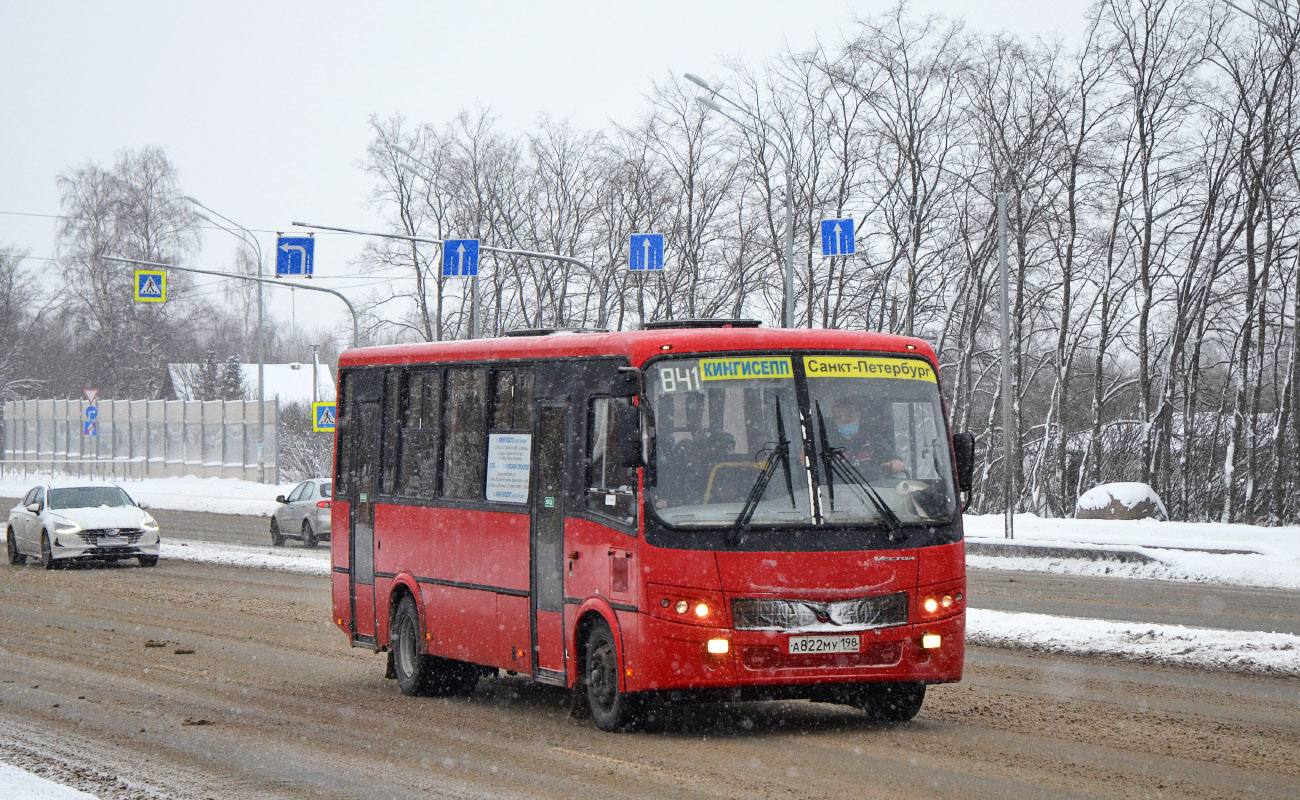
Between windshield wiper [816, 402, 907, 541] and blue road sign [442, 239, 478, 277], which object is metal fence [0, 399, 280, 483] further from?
windshield wiper [816, 402, 907, 541]

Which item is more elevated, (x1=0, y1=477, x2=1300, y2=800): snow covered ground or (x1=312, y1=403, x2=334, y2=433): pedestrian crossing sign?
(x1=312, y1=403, x2=334, y2=433): pedestrian crossing sign

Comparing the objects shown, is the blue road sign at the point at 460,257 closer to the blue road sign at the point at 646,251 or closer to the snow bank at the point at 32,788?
the blue road sign at the point at 646,251

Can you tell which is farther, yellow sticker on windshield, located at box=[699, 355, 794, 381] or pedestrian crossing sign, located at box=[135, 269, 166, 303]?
pedestrian crossing sign, located at box=[135, 269, 166, 303]

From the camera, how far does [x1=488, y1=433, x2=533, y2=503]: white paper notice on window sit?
11.6 meters

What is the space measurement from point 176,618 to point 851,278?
32774 millimetres

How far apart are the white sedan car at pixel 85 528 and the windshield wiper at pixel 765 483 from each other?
66.8 ft

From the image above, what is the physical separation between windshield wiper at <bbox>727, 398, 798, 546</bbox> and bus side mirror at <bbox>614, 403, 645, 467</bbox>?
673mm

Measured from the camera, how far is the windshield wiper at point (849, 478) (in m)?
10.1

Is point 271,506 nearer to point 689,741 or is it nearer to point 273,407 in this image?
point 273,407

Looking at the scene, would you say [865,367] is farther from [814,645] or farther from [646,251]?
[646,251]

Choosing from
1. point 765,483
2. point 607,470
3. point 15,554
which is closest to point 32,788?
point 607,470

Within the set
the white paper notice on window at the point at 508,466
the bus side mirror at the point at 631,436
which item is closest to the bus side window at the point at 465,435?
the white paper notice on window at the point at 508,466

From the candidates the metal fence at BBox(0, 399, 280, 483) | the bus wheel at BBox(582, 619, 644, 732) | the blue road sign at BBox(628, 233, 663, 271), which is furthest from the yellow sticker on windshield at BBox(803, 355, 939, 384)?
the metal fence at BBox(0, 399, 280, 483)

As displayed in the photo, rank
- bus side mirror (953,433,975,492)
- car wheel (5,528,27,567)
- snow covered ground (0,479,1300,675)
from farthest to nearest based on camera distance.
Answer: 1. car wheel (5,528,27,567)
2. snow covered ground (0,479,1300,675)
3. bus side mirror (953,433,975,492)
